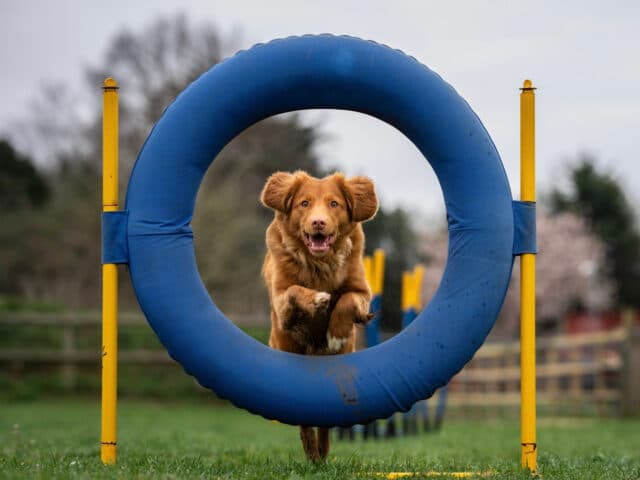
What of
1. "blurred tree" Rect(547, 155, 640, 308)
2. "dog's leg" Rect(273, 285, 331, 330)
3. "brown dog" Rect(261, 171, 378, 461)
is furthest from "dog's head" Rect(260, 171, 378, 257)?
"blurred tree" Rect(547, 155, 640, 308)

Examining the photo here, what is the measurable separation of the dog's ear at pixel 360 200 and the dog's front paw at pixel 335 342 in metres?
0.60

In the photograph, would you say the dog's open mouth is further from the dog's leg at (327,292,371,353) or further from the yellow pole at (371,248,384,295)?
the yellow pole at (371,248,384,295)

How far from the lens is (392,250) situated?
809 inches

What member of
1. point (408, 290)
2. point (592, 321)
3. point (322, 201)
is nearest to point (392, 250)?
point (408, 290)

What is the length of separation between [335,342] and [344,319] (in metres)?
0.12

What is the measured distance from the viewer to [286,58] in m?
4.12

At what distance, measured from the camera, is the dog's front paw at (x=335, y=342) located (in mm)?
4270

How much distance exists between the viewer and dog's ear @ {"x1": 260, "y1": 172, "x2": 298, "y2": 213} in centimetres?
438

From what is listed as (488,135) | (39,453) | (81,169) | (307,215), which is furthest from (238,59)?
(81,169)

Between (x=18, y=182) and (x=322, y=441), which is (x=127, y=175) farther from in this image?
(x=322, y=441)

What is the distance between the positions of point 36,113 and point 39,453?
19332 millimetres

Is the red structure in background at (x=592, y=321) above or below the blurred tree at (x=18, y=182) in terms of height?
below

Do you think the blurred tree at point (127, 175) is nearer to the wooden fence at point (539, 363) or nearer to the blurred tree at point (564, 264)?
the wooden fence at point (539, 363)

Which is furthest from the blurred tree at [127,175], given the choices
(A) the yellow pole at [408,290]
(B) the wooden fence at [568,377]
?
(A) the yellow pole at [408,290]
